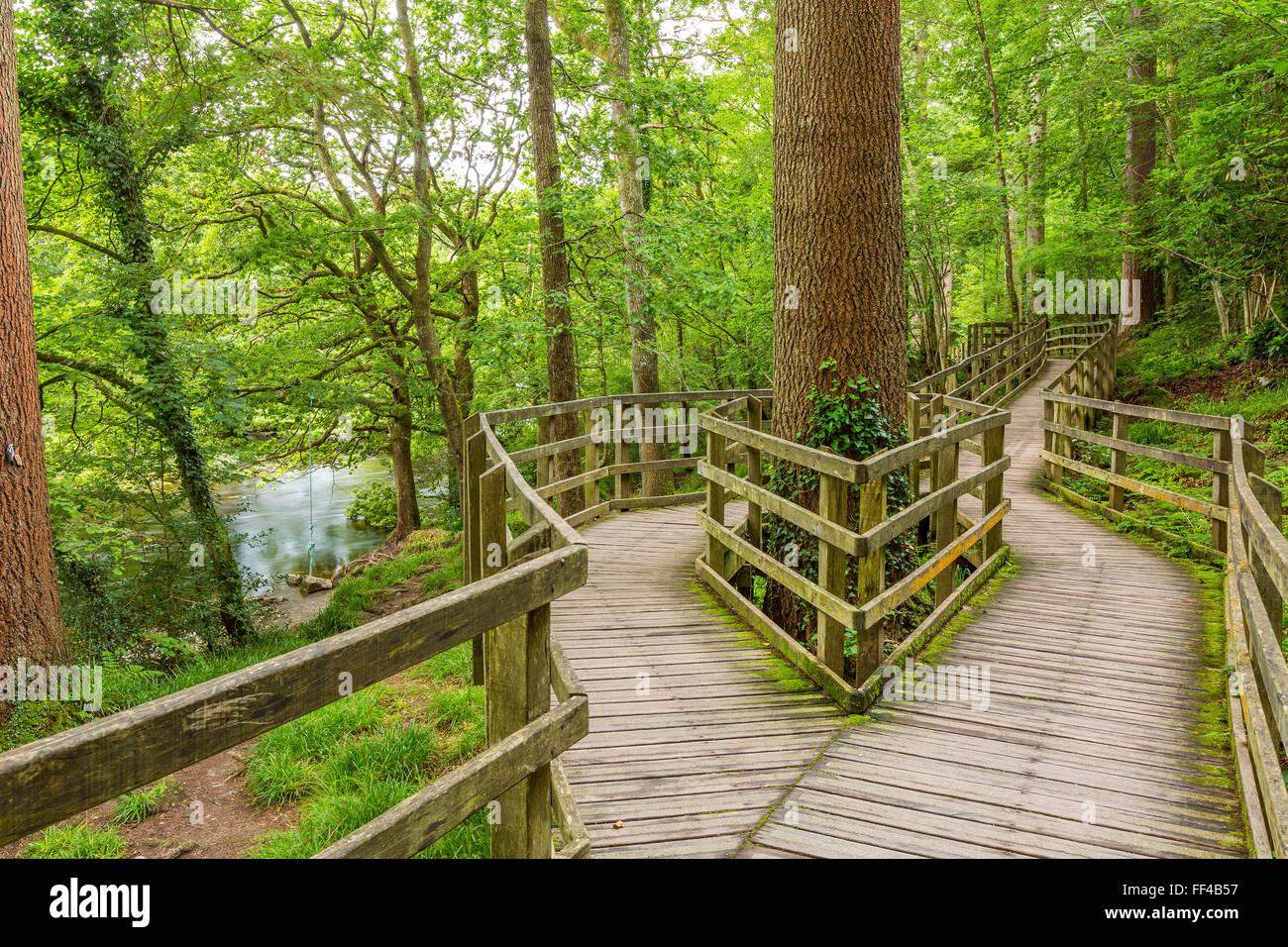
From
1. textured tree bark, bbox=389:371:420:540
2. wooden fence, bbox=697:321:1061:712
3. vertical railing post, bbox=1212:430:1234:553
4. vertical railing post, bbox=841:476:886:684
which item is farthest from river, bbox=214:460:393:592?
vertical railing post, bbox=1212:430:1234:553

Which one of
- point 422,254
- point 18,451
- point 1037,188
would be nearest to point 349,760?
point 18,451

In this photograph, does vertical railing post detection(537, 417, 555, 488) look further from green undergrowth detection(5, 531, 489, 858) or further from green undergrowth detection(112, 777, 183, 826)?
green undergrowth detection(112, 777, 183, 826)

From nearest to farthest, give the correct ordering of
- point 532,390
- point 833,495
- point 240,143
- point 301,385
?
point 833,495, point 240,143, point 301,385, point 532,390

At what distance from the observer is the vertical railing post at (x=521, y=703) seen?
2.30m

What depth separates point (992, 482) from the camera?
22.0ft

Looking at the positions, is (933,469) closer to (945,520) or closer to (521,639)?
(945,520)

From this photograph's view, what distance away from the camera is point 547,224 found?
11617 mm

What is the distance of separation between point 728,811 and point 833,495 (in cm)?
191

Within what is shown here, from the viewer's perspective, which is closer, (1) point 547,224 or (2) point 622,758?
(2) point 622,758

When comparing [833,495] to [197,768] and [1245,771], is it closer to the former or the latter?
[1245,771]

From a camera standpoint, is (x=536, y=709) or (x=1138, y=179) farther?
(x=1138, y=179)

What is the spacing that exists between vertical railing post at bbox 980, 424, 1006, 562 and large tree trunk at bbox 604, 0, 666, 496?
4970 mm

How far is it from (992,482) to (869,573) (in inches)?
115
